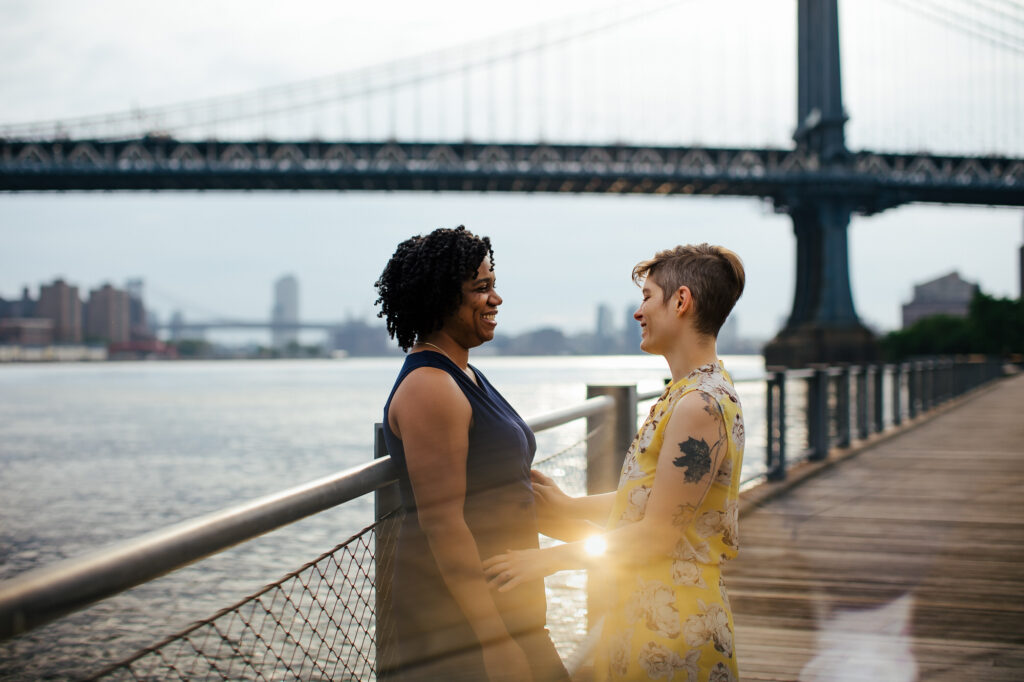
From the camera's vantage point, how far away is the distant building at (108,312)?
97.6 meters

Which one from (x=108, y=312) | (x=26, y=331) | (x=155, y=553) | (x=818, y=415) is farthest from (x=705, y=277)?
(x=26, y=331)

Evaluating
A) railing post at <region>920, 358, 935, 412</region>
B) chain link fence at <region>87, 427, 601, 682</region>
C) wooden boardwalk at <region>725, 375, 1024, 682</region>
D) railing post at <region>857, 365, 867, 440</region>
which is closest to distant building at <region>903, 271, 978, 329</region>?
railing post at <region>920, 358, 935, 412</region>

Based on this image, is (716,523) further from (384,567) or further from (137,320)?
(137,320)

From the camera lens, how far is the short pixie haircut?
1300mm

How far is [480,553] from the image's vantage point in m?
1.39

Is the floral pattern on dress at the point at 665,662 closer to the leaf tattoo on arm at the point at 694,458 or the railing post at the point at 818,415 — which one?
the leaf tattoo on arm at the point at 694,458

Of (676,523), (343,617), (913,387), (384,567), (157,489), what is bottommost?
(157,489)

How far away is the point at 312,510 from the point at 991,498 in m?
5.62

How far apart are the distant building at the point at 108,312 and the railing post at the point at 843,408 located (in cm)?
9955

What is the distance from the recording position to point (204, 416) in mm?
35906

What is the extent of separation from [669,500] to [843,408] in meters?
7.49

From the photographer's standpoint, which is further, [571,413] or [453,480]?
[571,413]

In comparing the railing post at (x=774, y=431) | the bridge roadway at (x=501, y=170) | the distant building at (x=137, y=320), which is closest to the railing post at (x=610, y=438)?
the railing post at (x=774, y=431)

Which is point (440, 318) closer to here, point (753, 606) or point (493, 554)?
point (493, 554)
